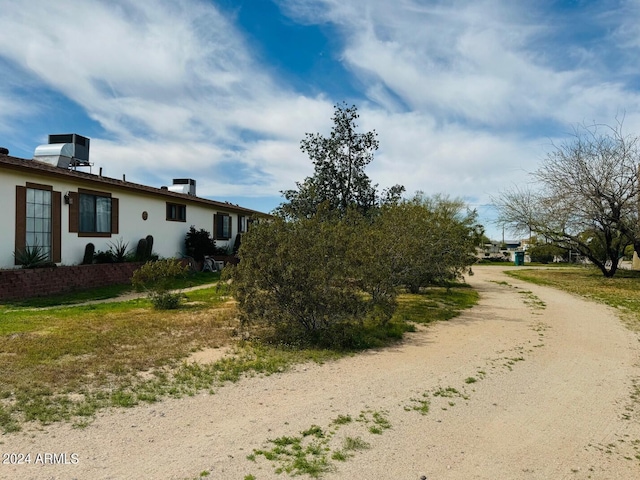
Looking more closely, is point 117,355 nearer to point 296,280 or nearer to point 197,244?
point 296,280

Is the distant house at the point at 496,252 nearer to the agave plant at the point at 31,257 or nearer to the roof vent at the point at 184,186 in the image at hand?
the roof vent at the point at 184,186

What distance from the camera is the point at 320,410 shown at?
424 centimetres

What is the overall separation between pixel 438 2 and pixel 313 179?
25.0 feet

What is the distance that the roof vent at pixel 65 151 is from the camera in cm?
1491

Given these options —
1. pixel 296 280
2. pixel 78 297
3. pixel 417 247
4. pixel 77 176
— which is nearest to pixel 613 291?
pixel 417 247

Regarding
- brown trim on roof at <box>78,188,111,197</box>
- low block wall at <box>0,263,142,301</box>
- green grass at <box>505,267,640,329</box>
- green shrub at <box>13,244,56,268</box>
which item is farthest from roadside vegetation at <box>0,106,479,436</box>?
green grass at <box>505,267,640,329</box>

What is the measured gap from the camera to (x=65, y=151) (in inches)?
593

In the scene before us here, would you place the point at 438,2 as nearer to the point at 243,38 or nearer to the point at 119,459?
the point at 243,38

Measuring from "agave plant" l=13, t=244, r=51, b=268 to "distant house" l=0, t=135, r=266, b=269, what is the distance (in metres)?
0.12

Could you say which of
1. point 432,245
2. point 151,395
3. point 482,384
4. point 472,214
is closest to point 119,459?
point 151,395

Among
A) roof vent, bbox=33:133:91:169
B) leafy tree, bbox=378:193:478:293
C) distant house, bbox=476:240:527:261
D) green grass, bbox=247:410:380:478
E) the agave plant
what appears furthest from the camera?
distant house, bbox=476:240:527:261

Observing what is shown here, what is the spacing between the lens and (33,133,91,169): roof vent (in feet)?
48.9

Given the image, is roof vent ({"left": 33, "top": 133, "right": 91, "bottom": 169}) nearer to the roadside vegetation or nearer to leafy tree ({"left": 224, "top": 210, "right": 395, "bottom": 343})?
the roadside vegetation

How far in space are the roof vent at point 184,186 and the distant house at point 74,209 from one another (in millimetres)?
3957
